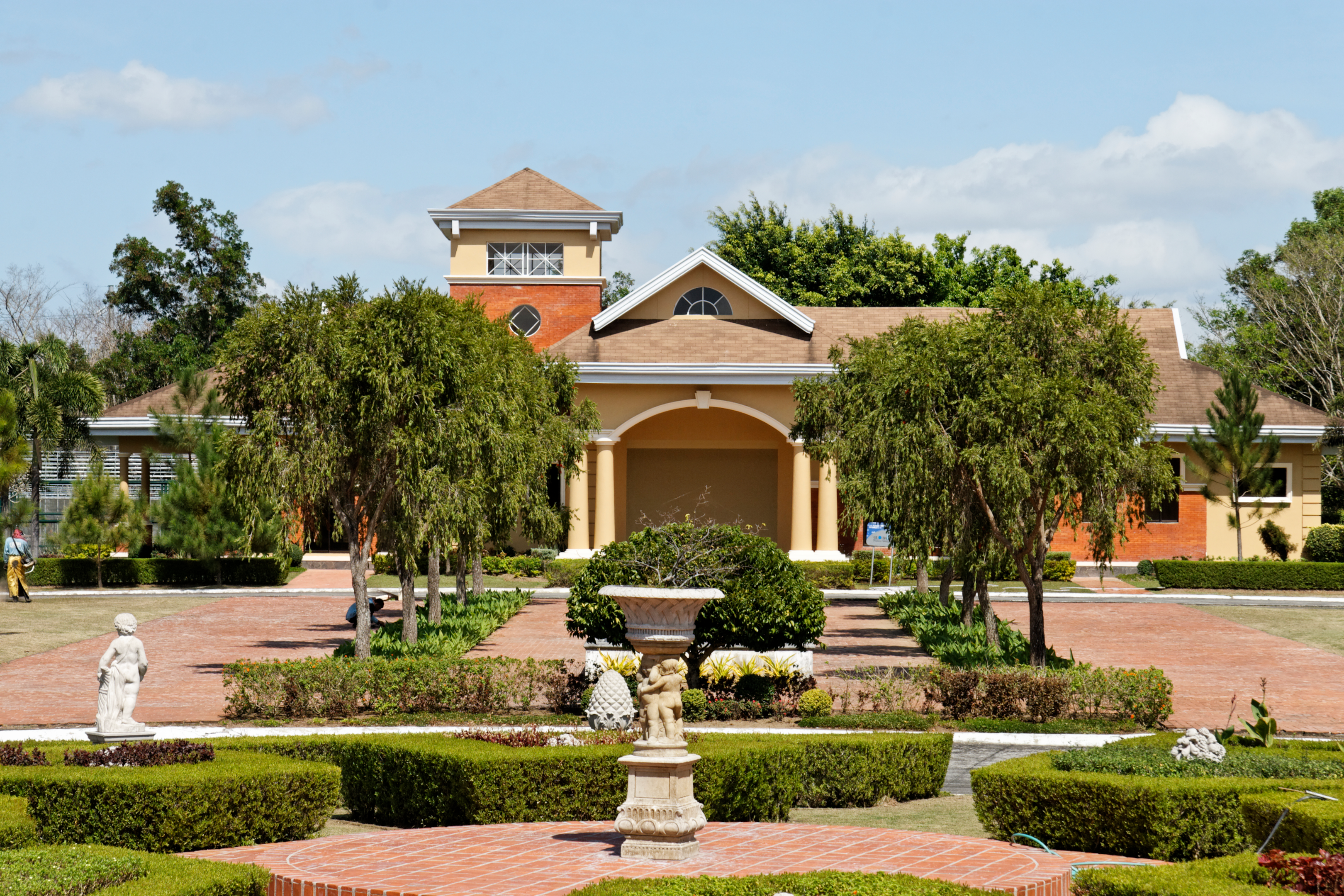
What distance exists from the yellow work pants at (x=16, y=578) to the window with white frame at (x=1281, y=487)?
3286 cm

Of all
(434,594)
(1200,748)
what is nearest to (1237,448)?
(434,594)

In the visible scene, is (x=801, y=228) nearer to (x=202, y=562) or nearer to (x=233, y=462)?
(x=202, y=562)

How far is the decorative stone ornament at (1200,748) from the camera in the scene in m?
10.8

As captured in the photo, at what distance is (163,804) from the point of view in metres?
9.46

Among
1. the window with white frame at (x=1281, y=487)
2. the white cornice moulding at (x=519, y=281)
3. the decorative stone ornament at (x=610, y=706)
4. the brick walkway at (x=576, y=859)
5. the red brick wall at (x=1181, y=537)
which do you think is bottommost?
the brick walkway at (x=576, y=859)

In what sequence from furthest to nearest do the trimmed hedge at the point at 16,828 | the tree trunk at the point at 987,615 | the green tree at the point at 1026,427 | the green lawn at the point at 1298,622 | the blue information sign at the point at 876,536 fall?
1. the blue information sign at the point at 876,536
2. the green lawn at the point at 1298,622
3. the tree trunk at the point at 987,615
4. the green tree at the point at 1026,427
5. the trimmed hedge at the point at 16,828

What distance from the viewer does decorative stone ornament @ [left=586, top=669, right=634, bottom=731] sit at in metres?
15.0

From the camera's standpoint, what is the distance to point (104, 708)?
12.2 meters

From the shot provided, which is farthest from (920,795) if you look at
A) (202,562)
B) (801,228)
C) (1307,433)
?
(801,228)

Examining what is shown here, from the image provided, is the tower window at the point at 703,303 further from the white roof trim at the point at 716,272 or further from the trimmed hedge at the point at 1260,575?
the trimmed hedge at the point at 1260,575

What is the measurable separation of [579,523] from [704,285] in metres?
8.68

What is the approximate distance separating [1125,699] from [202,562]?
2653 centimetres

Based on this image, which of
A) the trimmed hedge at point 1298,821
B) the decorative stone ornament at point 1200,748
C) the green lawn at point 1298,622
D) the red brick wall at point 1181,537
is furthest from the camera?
the red brick wall at point 1181,537

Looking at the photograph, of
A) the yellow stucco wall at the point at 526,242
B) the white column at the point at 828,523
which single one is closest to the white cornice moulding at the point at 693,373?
the white column at the point at 828,523
